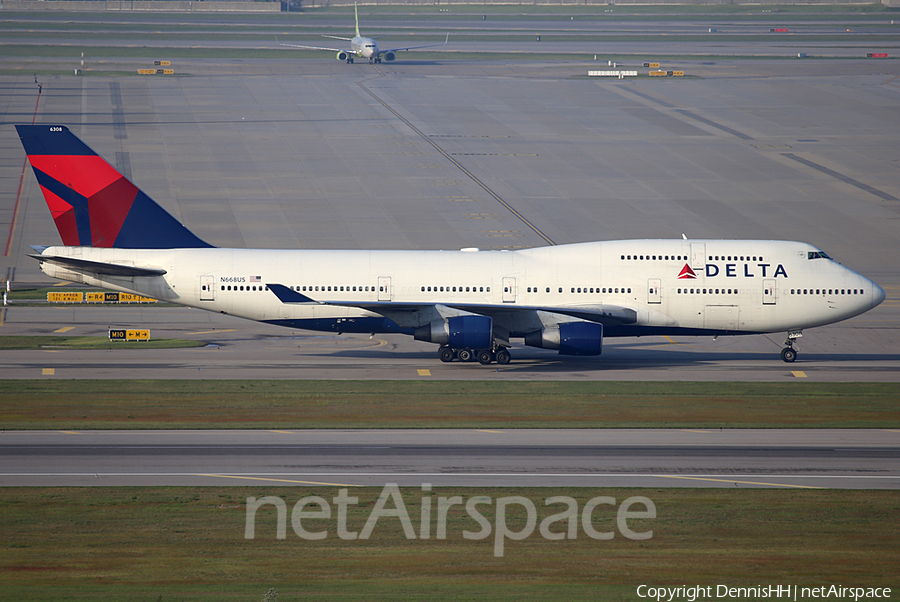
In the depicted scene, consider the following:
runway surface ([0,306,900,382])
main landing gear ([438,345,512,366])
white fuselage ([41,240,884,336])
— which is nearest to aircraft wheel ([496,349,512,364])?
main landing gear ([438,345,512,366])

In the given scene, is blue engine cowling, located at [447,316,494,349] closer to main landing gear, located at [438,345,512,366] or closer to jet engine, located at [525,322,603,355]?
main landing gear, located at [438,345,512,366]

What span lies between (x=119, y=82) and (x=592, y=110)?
5727 centimetres

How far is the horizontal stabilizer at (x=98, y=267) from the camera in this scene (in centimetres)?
4178

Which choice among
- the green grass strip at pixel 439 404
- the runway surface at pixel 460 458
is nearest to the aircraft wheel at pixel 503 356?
the green grass strip at pixel 439 404

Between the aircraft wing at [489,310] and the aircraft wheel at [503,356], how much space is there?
4.23 feet

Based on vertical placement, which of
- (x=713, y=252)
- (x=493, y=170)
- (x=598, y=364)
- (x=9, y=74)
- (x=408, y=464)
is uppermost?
(x=9, y=74)

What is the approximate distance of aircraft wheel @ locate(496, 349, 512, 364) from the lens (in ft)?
145

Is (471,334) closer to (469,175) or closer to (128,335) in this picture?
(128,335)

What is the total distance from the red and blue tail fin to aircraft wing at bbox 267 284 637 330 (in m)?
6.33

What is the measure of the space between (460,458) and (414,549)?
707 cm

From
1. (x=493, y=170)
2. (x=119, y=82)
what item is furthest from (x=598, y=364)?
(x=119, y=82)

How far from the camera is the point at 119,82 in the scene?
117 meters

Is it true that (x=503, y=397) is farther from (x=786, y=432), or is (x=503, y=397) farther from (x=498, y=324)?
(x=786, y=432)

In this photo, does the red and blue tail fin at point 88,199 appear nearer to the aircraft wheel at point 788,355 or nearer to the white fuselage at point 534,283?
the white fuselage at point 534,283
